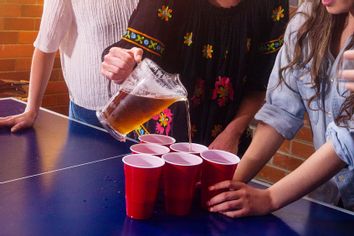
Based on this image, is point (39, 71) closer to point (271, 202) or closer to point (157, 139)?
point (157, 139)

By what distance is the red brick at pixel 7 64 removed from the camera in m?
3.78

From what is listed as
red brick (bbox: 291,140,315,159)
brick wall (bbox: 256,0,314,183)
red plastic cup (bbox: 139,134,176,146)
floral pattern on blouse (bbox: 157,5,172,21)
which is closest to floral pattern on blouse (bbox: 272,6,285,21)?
floral pattern on blouse (bbox: 157,5,172,21)

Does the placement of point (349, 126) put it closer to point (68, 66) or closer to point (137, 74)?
point (137, 74)

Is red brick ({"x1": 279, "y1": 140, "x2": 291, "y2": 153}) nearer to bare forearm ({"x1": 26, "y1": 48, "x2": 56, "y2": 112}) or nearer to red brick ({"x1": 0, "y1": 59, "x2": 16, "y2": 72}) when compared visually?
bare forearm ({"x1": 26, "y1": 48, "x2": 56, "y2": 112})

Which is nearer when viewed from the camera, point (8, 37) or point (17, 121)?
point (17, 121)

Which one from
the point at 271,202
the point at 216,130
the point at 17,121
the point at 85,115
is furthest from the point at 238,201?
the point at 85,115

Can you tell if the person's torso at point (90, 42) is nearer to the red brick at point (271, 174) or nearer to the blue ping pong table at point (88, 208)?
the blue ping pong table at point (88, 208)

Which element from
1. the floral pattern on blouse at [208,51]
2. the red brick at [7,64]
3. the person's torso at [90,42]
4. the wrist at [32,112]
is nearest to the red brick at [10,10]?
the red brick at [7,64]

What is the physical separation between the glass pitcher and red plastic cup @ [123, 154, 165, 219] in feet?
0.42

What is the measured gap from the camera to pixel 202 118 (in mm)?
1724

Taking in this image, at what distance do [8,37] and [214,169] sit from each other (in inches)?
122

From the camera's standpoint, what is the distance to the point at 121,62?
131cm

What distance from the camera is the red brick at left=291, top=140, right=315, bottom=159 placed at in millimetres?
2799

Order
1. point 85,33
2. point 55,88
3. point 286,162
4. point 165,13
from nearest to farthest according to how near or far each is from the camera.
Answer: point 165,13, point 85,33, point 286,162, point 55,88
